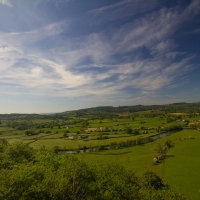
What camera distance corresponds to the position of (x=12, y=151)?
58562mm

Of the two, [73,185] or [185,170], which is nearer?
[73,185]

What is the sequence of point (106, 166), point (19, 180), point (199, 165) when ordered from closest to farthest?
1. point (19, 180)
2. point (106, 166)
3. point (199, 165)

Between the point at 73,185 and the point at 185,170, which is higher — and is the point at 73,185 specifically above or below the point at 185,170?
above

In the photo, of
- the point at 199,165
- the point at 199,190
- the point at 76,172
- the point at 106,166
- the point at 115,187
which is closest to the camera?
the point at 115,187

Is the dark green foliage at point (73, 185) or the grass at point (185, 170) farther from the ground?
the dark green foliage at point (73, 185)

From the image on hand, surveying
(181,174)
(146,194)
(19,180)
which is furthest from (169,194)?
(181,174)

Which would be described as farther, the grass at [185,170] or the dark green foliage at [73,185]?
the grass at [185,170]

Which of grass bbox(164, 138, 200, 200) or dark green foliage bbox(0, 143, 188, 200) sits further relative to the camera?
grass bbox(164, 138, 200, 200)

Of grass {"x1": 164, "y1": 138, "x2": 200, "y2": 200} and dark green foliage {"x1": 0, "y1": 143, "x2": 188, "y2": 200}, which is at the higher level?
dark green foliage {"x1": 0, "y1": 143, "x2": 188, "y2": 200}

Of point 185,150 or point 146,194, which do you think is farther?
point 185,150

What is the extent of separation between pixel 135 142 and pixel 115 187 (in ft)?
299

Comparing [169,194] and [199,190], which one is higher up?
[169,194]

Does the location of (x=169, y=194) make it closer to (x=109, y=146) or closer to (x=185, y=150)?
(x=185, y=150)

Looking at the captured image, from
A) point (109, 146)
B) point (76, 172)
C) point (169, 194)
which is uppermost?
point (76, 172)
